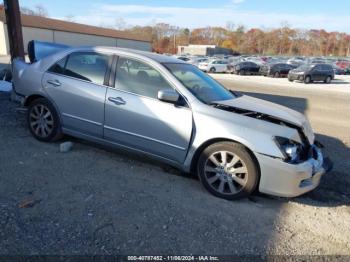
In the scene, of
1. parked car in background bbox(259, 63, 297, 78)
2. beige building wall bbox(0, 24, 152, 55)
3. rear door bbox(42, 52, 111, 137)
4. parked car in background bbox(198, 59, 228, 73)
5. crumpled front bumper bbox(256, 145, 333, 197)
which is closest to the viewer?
crumpled front bumper bbox(256, 145, 333, 197)

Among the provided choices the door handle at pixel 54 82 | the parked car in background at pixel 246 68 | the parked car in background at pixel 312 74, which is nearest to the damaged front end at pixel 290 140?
the door handle at pixel 54 82

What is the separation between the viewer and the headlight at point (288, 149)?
12.3ft

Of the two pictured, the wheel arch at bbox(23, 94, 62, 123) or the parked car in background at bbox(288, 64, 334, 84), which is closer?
the wheel arch at bbox(23, 94, 62, 123)

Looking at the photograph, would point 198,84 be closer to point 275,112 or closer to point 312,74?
point 275,112

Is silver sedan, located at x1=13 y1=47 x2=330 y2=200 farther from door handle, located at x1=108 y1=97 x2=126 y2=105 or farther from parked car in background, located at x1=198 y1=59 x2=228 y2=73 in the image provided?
parked car in background, located at x1=198 y1=59 x2=228 y2=73

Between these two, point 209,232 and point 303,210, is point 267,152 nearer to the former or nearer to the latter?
point 303,210

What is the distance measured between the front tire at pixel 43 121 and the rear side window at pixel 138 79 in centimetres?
124

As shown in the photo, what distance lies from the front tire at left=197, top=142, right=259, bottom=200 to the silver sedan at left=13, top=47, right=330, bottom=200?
11mm

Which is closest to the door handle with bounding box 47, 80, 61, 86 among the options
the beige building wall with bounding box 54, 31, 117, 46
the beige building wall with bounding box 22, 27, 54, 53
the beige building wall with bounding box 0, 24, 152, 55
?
the beige building wall with bounding box 0, 24, 152, 55

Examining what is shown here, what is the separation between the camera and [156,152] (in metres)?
4.34

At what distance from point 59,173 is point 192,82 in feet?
6.83

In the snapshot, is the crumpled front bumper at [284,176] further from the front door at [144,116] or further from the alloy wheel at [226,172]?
the front door at [144,116]

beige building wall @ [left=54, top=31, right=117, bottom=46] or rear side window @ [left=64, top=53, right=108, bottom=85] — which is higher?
rear side window @ [left=64, top=53, right=108, bottom=85]

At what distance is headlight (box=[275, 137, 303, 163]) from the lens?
12.3ft
